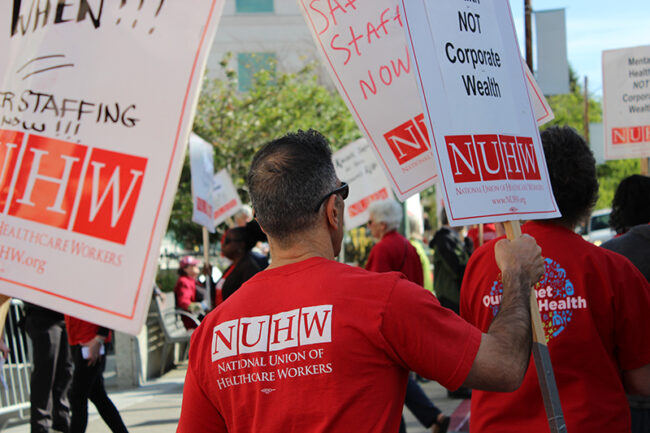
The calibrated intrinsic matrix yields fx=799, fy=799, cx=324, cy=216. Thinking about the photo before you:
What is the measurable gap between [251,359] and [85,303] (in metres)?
0.43

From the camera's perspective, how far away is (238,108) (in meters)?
23.0

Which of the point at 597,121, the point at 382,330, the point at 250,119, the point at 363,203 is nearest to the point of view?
the point at 382,330

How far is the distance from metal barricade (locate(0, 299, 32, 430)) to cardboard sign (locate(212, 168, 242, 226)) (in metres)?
4.21

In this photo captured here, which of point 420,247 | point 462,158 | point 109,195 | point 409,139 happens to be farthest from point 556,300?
point 420,247

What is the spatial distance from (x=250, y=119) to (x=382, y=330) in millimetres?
21013

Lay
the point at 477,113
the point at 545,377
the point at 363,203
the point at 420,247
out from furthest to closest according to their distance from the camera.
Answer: the point at 363,203
the point at 420,247
the point at 477,113
the point at 545,377

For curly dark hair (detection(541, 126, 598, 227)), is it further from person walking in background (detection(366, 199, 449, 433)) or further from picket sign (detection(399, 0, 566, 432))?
person walking in background (detection(366, 199, 449, 433))

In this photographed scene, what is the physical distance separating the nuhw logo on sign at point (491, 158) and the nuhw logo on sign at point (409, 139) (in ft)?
2.21

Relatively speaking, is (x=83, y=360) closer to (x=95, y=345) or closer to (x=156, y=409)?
(x=95, y=345)

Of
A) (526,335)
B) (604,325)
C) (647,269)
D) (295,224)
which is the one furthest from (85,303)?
(647,269)

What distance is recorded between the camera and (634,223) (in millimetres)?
3967

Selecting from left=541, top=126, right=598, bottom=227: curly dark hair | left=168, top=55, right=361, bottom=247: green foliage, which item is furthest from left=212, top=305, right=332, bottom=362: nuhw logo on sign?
left=168, top=55, right=361, bottom=247: green foliage

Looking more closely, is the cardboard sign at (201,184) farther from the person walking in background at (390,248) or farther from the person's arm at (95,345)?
the person's arm at (95,345)

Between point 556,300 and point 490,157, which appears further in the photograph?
point 556,300
